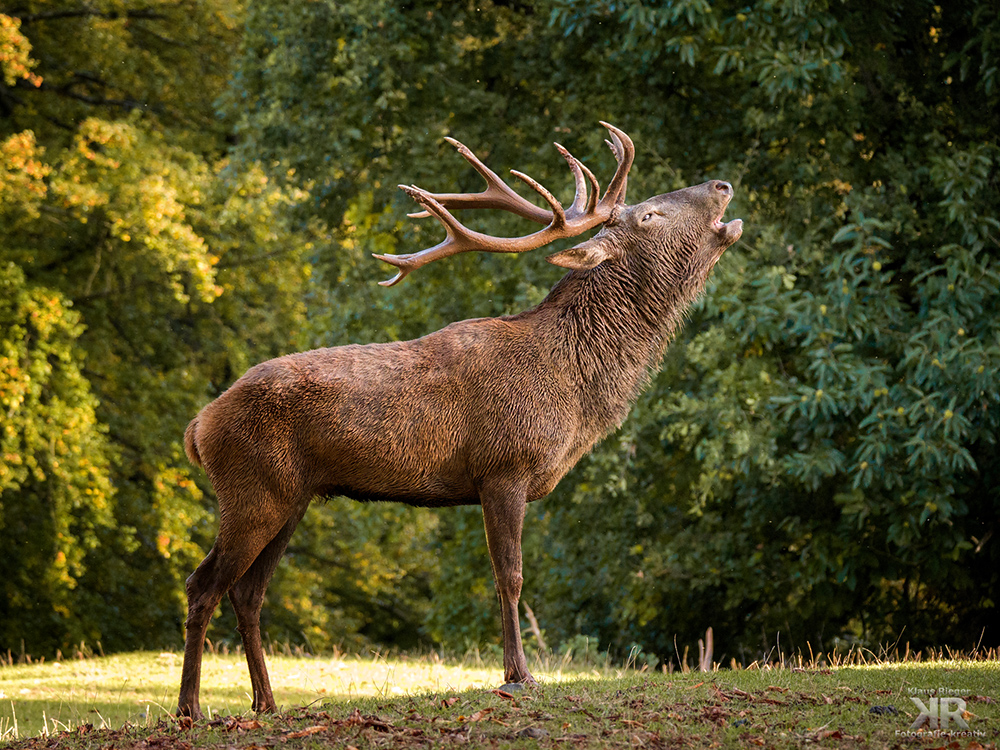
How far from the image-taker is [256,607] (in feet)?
21.6

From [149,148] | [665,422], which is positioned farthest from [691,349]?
[149,148]

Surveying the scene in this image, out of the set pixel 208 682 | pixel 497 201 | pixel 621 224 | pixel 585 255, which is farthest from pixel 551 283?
pixel 585 255

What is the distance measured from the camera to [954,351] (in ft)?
31.6

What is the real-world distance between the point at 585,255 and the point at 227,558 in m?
2.66

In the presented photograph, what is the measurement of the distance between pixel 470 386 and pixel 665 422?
7.60 m

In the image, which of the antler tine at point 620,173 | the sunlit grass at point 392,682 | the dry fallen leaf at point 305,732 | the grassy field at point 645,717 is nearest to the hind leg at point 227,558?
the grassy field at point 645,717

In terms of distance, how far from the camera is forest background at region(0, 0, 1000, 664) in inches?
433

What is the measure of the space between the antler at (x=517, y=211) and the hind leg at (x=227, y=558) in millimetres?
1524

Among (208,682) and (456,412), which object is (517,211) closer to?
(456,412)

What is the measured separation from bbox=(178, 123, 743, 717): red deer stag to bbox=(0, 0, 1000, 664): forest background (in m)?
3.78

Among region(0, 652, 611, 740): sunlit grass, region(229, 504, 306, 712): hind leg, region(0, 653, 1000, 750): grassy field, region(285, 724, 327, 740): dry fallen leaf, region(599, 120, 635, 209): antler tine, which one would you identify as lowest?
region(0, 652, 611, 740): sunlit grass

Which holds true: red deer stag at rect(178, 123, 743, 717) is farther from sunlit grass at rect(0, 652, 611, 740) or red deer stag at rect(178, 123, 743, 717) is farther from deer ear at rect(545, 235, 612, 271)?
sunlit grass at rect(0, 652, 611, 740)

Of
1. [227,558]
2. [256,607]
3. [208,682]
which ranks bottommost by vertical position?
[208,682]

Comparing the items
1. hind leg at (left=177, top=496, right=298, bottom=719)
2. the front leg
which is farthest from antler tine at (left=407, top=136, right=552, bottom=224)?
hind leg at (left=177, top=496, right=298, bottom=719)
